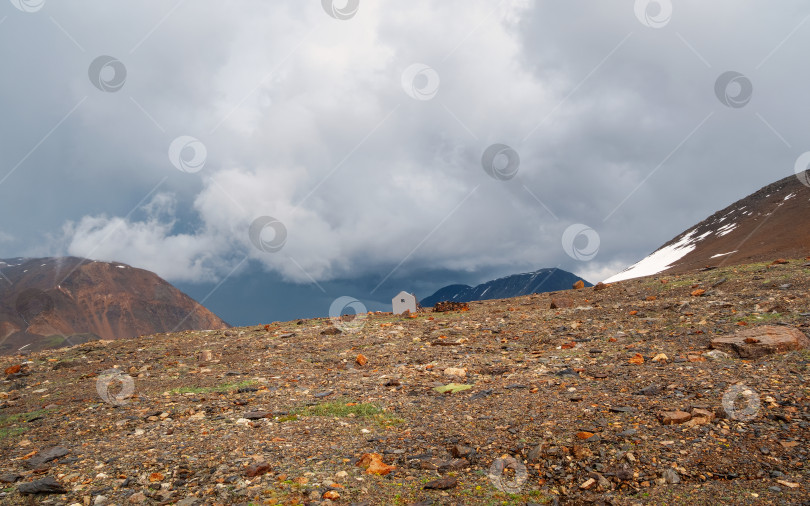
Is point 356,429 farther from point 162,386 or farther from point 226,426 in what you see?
point 162,386

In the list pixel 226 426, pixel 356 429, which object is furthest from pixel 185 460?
pixel 356 429

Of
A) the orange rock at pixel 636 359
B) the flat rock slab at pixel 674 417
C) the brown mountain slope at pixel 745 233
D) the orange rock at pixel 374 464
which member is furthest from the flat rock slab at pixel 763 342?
the brown mountain slope at pixel 745 233

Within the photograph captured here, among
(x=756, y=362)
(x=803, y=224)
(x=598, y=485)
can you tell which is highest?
(x=803, y=224)

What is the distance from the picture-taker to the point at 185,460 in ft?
22.6

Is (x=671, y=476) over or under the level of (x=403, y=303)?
under

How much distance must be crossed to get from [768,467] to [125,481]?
8.42 m

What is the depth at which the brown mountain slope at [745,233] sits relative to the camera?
211 ft

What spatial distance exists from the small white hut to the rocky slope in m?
7.70

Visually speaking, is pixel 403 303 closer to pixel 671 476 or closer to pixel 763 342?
pixel 763 342

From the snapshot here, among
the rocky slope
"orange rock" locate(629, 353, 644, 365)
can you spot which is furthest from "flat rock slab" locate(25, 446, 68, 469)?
"orange rock" locate(629, 353, 644, 365)

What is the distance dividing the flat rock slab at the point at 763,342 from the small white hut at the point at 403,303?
14.6m

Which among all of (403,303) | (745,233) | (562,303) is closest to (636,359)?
(562,303)

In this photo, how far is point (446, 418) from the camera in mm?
8156

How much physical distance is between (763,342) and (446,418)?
283 inches
